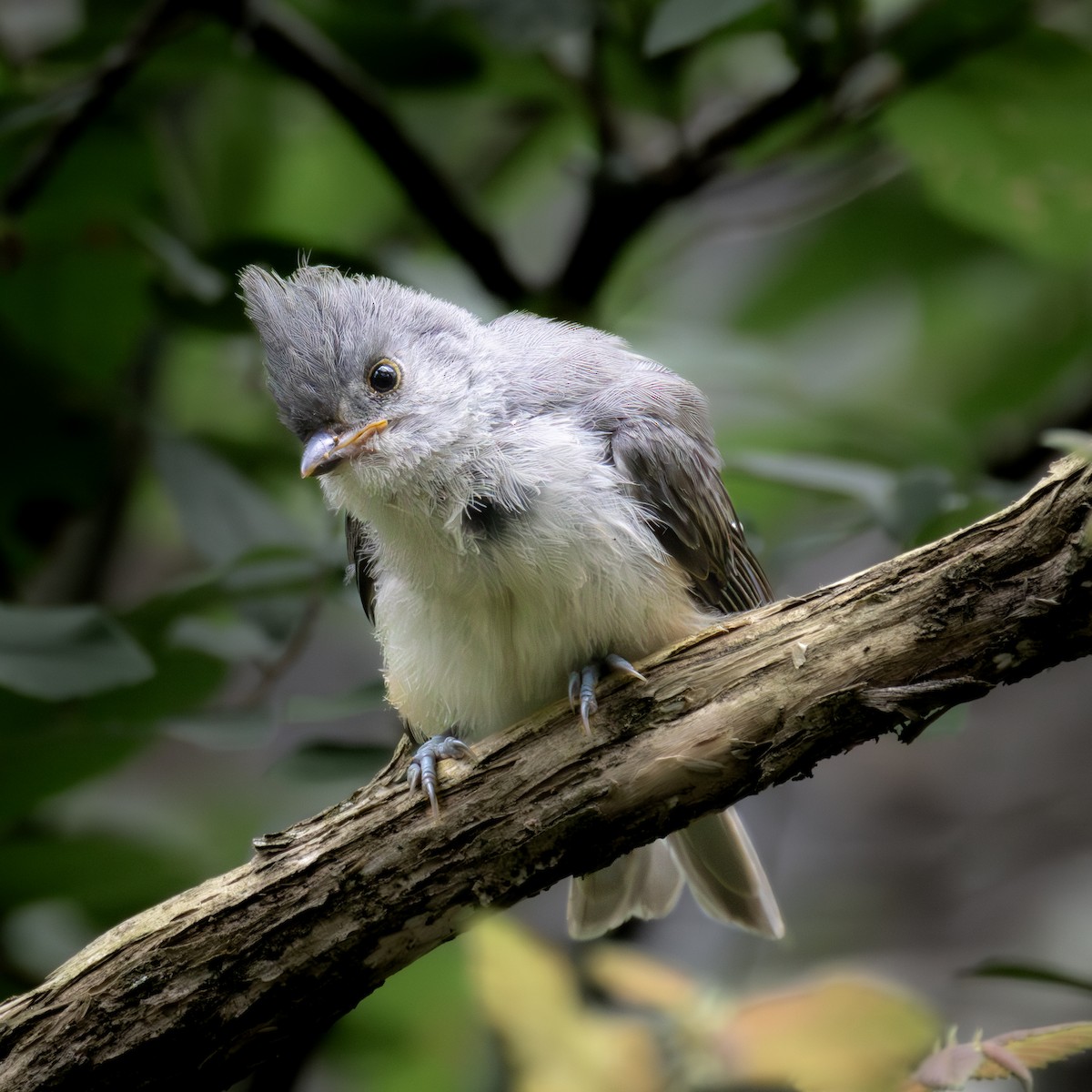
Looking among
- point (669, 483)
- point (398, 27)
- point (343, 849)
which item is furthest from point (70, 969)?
point (398, 27)

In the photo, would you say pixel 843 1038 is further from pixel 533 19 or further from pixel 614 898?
pixel 533 19

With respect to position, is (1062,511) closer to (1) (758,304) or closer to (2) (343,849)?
(2) (343,849)

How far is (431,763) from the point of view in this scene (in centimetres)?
273

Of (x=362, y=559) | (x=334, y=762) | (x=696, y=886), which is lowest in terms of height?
(x=696, y=886)

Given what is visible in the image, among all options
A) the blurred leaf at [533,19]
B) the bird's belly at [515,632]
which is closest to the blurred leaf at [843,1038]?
the bird's belly at [515,632]

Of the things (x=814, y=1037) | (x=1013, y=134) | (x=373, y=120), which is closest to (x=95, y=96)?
(x=373, y=120)

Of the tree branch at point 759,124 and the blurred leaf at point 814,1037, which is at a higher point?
the tree branch at point 759,124

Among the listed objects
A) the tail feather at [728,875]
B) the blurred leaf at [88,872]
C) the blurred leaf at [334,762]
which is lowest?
the tail feather at [728,875]

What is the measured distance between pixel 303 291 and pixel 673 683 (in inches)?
57.6

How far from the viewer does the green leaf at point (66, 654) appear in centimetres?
Result: 298

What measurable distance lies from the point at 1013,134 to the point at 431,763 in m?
2.52

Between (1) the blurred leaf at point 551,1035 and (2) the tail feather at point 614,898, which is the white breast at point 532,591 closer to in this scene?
(2) the tail feather at point 614,898

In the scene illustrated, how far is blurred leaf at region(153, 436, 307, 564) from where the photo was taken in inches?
153

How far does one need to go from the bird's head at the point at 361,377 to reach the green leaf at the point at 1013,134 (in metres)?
1.48
